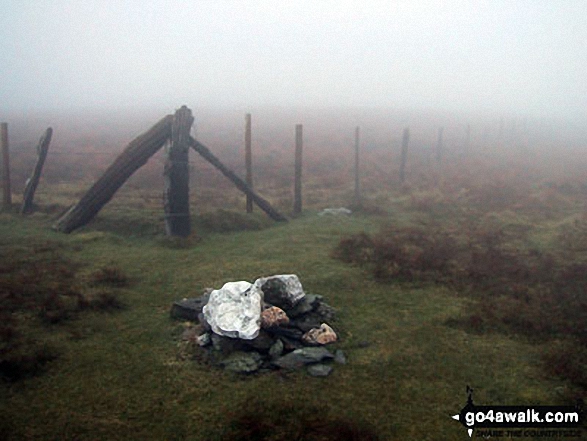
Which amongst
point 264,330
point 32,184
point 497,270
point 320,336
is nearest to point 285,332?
point 264,330

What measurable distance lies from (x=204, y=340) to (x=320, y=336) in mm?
1751

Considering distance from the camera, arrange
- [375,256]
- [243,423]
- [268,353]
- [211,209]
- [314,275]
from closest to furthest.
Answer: [243,423] < [268,353] < [314,275] < [375,256] < [211,209]

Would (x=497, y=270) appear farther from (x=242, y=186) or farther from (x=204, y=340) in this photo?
(x=242, y=186)

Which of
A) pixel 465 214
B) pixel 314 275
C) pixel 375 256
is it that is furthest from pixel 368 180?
pixel 314 275

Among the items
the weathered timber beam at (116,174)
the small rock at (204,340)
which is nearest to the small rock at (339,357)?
the small rock at (204,340)

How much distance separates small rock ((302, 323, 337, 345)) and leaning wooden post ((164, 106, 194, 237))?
6.92 metres

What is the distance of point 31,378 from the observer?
677 centimetres

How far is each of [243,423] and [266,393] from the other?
0.76 meters

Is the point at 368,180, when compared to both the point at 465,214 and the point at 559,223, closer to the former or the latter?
the point at 465,214

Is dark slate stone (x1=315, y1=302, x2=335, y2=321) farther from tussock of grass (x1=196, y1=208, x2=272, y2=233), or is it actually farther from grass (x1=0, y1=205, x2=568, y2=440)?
tussock of grass (x1=196, y1=208, x2=272, y2=233)

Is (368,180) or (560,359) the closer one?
(560,359)

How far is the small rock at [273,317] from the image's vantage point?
25.2ft

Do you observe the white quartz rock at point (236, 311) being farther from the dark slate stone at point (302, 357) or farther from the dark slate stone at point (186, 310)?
the dark slate stone at point (186, 310)

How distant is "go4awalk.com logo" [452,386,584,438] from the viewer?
5.98m
